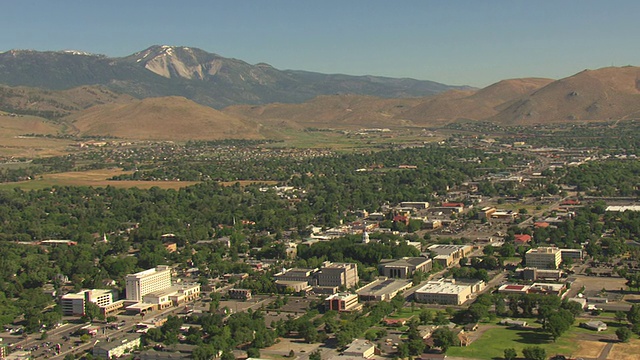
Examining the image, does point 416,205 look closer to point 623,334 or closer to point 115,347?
point 623,334

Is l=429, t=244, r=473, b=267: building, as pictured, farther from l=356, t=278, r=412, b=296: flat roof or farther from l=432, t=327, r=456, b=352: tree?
l=432, t=327, r=456, b=352: tree

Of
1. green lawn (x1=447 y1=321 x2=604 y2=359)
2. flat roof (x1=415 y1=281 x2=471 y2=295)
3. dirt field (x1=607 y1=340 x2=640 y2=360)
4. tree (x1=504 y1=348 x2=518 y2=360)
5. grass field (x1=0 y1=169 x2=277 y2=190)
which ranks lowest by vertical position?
green lawn (x1=447 y1=321 x2=604 y2=359)

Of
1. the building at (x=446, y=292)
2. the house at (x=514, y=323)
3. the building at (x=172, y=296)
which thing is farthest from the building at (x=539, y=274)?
the building at (x=172, y=296)

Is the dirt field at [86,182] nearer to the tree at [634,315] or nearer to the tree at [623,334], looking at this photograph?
the tree at [634,315]

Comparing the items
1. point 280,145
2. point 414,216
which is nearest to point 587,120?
point 280,145

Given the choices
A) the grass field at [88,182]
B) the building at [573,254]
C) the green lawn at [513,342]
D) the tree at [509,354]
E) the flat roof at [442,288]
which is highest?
the grass field at [88,182]

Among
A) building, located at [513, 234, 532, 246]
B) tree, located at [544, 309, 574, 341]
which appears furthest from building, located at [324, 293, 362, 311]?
building, located at [513, 234, 532, 246]
